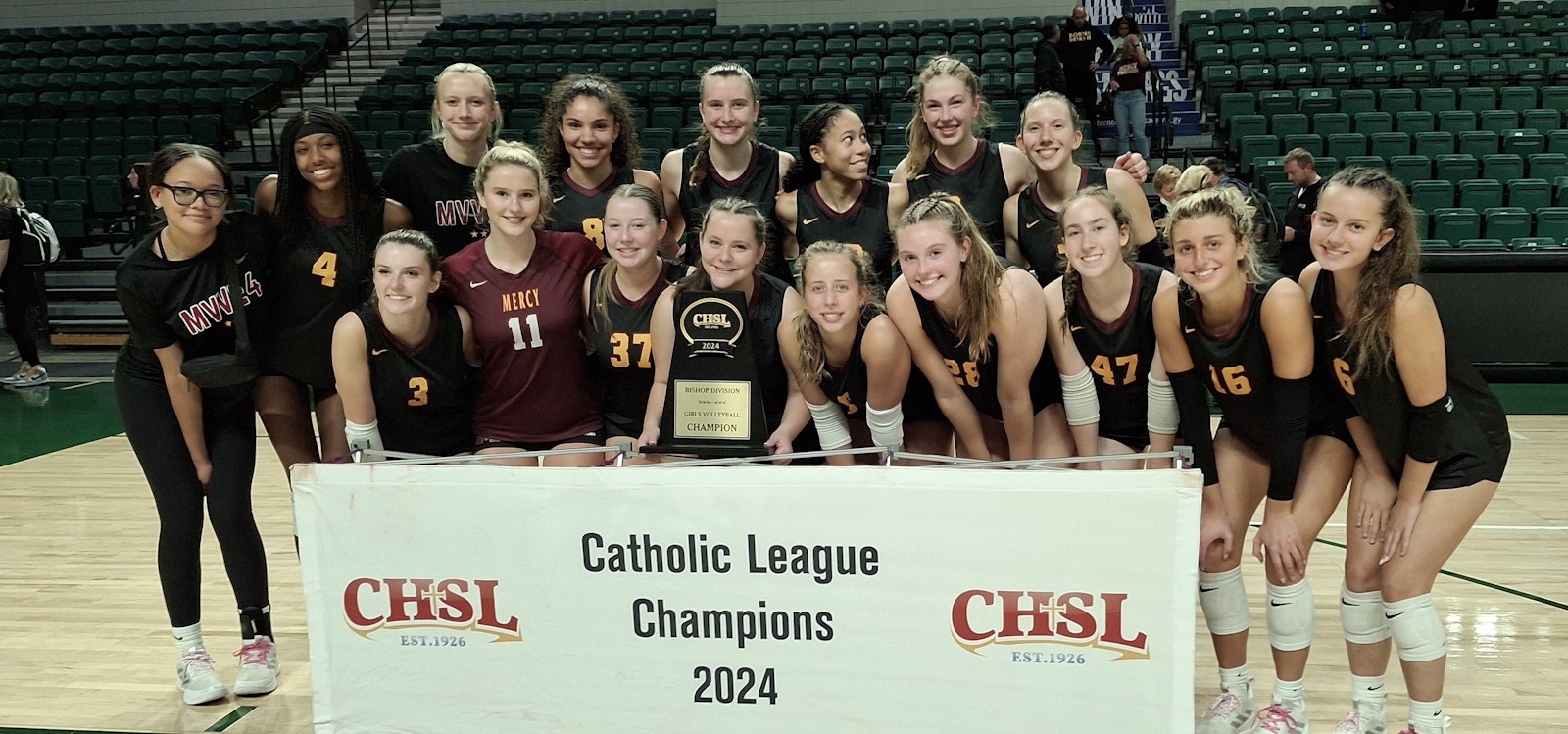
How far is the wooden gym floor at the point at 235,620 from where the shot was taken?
307 centimetres

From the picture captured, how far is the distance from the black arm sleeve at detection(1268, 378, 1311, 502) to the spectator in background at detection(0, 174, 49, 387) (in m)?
7.65

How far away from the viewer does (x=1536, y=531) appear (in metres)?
4.49

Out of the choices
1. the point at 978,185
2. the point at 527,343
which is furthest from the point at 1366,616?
the point at 527,343

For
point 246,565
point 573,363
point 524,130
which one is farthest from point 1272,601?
point 524,130

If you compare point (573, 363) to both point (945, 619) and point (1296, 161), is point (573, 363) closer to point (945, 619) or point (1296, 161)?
point (945, 619)

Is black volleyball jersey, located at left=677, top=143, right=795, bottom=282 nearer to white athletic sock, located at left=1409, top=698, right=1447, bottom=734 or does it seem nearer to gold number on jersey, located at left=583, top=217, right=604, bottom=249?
gold number on jersey, located at left=583, top=217, right=604, bottom=249

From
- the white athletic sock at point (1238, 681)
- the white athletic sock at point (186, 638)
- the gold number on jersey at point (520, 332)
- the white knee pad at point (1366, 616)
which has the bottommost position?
the white athletic sock at point (1238, 681)

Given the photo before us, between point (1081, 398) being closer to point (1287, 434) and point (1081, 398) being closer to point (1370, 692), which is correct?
point (1287, 434)

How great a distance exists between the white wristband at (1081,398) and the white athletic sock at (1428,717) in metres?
0.94

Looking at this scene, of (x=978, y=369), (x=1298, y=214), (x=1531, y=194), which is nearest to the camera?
(x=978, y=369)

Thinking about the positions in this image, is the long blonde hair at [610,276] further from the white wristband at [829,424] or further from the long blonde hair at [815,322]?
the white wristband at [829,424]

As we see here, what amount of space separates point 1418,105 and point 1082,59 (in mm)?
2861

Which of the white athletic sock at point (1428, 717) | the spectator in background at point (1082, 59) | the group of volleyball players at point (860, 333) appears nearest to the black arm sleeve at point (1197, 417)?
the group of volleyball players at point (860, 333)

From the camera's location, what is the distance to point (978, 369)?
2.96 meters
